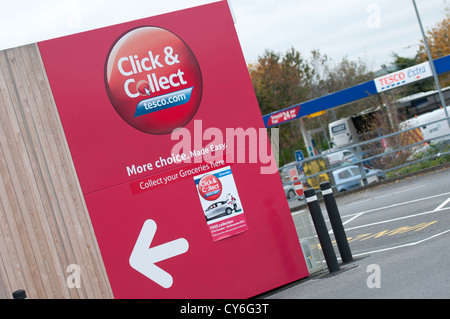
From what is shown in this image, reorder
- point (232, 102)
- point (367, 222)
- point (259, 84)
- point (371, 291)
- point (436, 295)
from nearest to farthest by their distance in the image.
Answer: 1. point (436, 295)
2. point (371, 291)
3. point (232, 102)
4. point (367, 222)
5. point (259, 84)

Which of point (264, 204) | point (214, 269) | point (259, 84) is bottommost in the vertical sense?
point (214, 269)

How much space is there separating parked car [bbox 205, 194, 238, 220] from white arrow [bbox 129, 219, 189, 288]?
0.60 meters

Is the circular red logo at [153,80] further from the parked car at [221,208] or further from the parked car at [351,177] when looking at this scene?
the parked car at [351,177]

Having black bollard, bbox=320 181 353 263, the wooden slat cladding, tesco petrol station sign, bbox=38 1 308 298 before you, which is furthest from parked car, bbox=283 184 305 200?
the wooden slat cladding

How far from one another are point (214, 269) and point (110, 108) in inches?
93.7

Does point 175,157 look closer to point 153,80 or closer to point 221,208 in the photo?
point 221,208

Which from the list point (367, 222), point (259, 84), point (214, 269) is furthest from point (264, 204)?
point (259, 84)

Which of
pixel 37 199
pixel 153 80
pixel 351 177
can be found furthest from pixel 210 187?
pixel 351 177

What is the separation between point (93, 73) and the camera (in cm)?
754

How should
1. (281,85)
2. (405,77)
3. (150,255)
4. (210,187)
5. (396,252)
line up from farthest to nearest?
(281,85) → (405,77) → (396,252) → (210,187) → (150,255)

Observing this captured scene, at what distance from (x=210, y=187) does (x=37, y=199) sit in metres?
2.12

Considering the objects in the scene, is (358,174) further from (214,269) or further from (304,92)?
(304,92)

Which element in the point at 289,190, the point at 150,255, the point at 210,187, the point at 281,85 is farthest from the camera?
the point at 281,85

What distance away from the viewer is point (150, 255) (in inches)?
300
